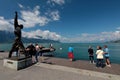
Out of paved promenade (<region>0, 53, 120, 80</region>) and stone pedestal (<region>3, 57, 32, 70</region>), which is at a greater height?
Result: stone pedestal (<region>3, 57, 32, 70</region>)

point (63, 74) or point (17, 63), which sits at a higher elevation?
point (17, 63)

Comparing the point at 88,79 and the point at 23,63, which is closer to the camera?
the point at 88,79

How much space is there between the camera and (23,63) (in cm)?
1020

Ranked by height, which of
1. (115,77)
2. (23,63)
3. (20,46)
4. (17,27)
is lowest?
(115,77)

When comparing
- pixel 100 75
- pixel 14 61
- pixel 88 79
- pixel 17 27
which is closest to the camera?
pixel 88 79

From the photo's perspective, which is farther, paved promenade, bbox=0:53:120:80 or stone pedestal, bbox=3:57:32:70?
stone pedestal, bbox=3:57:32:70

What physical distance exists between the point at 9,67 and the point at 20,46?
2.45 metres

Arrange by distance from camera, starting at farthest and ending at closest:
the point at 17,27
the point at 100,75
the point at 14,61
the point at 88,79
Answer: the point at 17,27
the point at 14,61
the point at 100,75
the point at 88,79

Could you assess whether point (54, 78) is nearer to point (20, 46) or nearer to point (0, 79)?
point (0, 79)

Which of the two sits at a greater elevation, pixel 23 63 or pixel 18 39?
pixel 18 39

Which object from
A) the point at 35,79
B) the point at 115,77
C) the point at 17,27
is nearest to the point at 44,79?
the point at 35,79

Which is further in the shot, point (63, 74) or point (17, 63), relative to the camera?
point (17, 63)

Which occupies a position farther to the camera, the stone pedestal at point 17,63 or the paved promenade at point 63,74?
the stone pedestal at point 17,63

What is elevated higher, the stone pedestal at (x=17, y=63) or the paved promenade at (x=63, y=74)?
the stone pedestal at (x=17, y=63)
